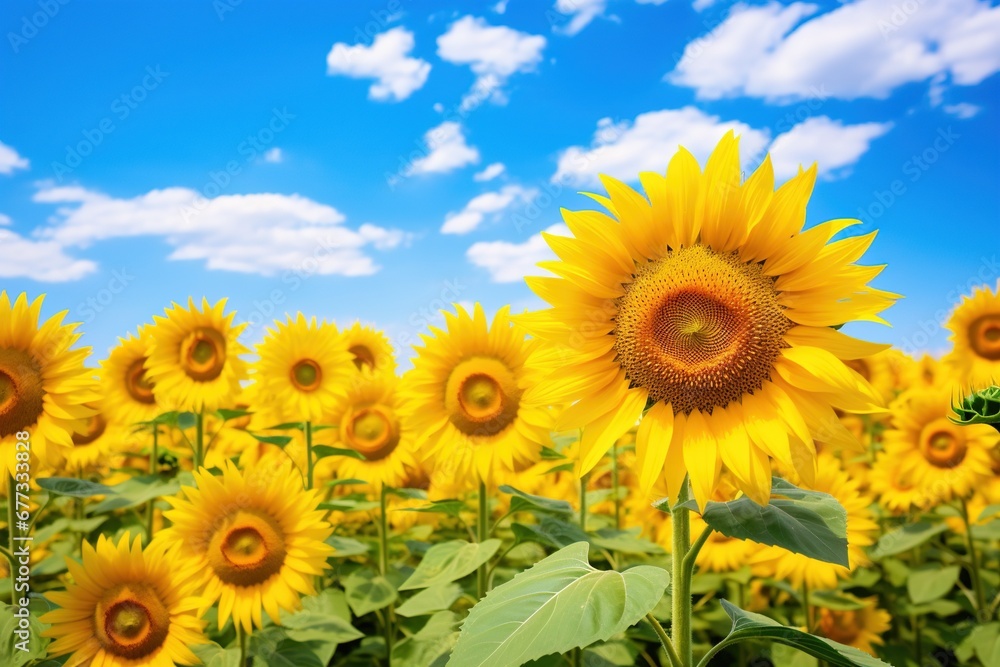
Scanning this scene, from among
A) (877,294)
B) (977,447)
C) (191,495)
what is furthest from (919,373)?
(191,495)

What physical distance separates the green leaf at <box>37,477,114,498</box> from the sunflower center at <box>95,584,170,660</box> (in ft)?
1.39

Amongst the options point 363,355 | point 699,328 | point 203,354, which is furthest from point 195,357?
point 699,328

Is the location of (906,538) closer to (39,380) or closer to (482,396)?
(482,396)

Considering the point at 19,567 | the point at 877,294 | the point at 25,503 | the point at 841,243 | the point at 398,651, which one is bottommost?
the point at 398,651

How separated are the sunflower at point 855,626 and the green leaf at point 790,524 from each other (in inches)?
131

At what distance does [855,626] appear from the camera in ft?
17.0

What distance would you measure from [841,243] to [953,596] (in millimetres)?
4819

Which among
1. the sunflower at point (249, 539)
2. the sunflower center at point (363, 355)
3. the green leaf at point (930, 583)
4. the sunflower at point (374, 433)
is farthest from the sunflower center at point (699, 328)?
the sunflower center at point (363, 355)

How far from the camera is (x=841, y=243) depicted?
Answer: 7.11 feet

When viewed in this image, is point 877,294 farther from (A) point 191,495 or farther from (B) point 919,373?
(B) point 919,373

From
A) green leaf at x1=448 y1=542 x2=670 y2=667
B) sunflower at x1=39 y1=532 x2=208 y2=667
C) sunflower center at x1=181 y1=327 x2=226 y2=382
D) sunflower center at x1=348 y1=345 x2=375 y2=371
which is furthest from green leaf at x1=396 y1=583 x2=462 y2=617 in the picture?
sunflower center at x1=348 y1=345 x2=375 y2=371

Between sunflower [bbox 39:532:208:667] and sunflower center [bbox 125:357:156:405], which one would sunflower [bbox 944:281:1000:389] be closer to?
sunflower [bbox 39:532:208:667]

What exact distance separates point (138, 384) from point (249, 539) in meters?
2.67

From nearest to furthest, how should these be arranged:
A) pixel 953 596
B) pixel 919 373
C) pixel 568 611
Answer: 1. pixel 568 611
2. pixel 953 596
3. pixel 919 373
